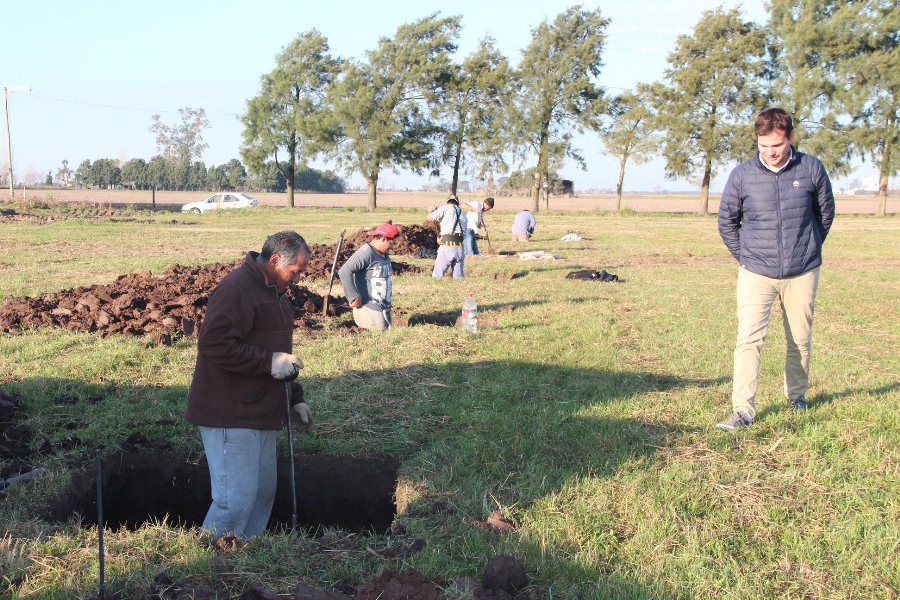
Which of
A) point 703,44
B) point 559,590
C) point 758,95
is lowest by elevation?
point 559,590

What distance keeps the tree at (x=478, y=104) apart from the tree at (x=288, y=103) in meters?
8.80

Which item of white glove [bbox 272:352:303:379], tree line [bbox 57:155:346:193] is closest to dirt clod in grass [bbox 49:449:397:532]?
white glove [bbox 272:352:303:379]

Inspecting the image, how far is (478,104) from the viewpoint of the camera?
5194 centimetres

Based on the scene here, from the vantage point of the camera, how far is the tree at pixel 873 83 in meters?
43.8

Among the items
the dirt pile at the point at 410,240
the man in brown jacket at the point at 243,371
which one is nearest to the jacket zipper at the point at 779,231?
the man in brown jacket at the point at 243,371

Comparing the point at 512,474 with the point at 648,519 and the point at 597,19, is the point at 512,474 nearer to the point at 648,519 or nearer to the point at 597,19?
the point at 648,519

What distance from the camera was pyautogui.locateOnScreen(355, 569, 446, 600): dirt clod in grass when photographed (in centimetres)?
299

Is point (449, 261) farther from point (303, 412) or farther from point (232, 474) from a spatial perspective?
point (232, 474)

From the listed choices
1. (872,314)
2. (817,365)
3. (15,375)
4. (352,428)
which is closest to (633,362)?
(817,365)

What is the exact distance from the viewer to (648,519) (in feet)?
13.1

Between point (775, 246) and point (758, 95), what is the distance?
47.7m

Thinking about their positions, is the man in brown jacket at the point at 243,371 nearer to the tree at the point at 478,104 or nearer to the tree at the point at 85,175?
the tree at the point at 478,104

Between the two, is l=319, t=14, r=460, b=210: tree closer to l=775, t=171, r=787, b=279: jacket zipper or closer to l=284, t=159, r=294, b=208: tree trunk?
l=284, t=159, r=294, b=208: tree trunk

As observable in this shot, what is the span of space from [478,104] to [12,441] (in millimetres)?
49184
